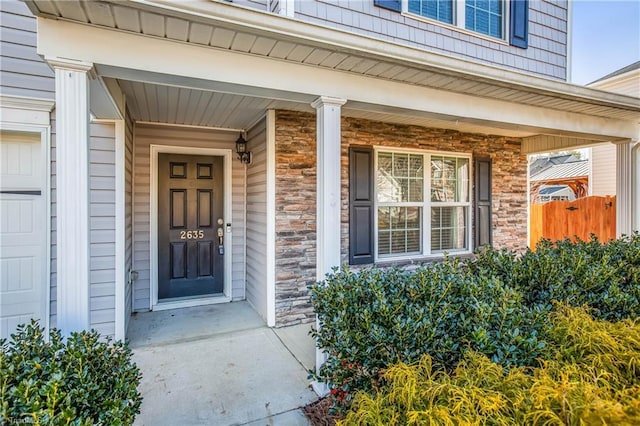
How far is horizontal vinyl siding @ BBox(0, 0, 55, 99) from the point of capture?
10.2ft

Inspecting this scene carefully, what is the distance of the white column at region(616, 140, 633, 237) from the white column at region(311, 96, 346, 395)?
4.46 metres

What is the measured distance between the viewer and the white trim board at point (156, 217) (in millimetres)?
4746

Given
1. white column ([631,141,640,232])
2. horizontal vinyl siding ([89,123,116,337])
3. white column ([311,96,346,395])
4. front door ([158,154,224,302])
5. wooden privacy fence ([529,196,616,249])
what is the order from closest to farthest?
white column ([311,96,346,395])
horizontal vinyl siding ([89,123,116,337])
white column ([631,141,640,232])
front door ([158,154,224,302])
wooden privacy fence ([529,196,616,249])

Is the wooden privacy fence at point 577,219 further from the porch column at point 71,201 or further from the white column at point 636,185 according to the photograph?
the porch column at point 71,201

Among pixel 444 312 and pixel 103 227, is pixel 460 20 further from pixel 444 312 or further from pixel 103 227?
pixel 103 227

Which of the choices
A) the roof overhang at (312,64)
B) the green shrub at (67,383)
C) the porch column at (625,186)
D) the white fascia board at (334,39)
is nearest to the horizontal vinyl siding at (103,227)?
the roof overhang at (312,64)

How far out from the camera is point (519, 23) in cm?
501

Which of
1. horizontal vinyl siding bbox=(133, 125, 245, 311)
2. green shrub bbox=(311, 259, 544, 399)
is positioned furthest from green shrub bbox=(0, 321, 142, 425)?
horizontal vinyl siding bbox=(133, 125, 245, 311)

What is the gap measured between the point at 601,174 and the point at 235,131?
1038 cm

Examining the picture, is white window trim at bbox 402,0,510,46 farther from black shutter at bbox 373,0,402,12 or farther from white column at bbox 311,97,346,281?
white column at bbox 311,97,346,281

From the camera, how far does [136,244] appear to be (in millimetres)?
4691

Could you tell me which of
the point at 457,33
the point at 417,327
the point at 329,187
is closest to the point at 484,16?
the point at 457,33

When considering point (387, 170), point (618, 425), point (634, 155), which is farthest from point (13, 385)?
point (634, 155)

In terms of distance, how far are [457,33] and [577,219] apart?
573 cm
